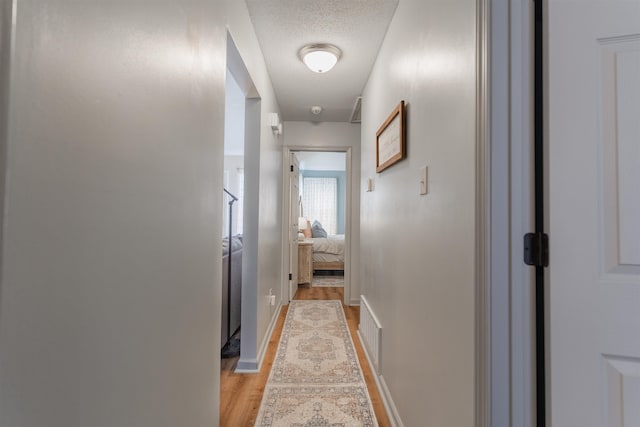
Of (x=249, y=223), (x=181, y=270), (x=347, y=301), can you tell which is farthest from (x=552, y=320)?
(x=347, y=301)

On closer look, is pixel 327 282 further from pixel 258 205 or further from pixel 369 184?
pixel 258 205

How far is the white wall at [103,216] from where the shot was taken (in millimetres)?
478

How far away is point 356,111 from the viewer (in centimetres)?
354

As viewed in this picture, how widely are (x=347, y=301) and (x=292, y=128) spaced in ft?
7.69

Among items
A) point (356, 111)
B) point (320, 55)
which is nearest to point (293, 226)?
point (356, 111)

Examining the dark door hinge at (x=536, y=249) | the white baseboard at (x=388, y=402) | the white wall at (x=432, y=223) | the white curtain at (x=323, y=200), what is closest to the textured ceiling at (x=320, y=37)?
the white wall at (x=432, y=223)

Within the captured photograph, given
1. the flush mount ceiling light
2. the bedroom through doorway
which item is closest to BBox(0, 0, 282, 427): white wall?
the flush mount ceiling light

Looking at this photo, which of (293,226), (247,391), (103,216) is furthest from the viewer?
(293,226)

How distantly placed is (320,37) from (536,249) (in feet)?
6.52

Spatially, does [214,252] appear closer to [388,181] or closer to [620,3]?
[388,181]

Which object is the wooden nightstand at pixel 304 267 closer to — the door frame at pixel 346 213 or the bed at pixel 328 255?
the bed at pixel 328 255

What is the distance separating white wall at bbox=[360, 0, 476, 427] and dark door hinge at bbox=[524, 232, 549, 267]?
5.3 inches

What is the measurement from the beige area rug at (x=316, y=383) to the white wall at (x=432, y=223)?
251 mm

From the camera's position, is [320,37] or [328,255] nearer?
[320,37]
